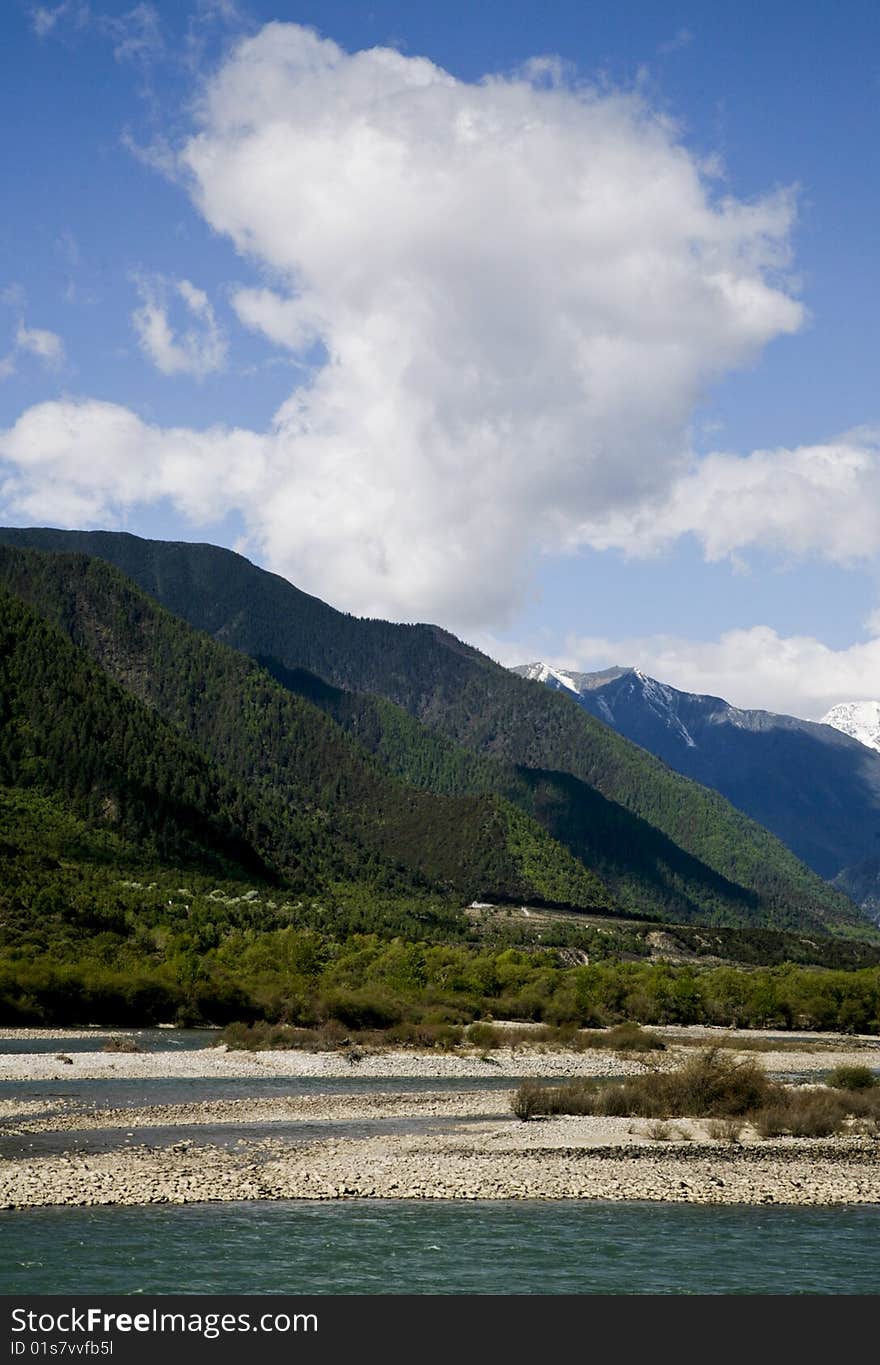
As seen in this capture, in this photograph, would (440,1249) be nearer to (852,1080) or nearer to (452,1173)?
(452,1173)

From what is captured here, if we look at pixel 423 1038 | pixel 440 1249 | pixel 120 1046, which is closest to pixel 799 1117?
pixel 440 1249

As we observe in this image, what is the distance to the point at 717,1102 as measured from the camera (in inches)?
2207

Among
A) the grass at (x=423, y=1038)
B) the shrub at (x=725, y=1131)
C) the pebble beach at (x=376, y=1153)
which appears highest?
the shrub at (x=725, y=1131)

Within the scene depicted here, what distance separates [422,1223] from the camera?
3472 cm

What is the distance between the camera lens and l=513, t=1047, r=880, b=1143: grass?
2110 inches

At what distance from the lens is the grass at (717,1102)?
53.6 meters

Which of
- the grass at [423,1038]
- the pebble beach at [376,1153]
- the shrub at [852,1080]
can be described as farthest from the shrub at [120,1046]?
the shrub at [852,1080]

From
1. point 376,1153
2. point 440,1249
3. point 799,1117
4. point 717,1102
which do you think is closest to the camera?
point 440,1249

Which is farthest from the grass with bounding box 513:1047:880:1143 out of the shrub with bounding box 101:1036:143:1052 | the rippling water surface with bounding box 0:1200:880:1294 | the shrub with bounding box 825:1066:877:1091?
the shrub with bounding box 101:1036:143:1052

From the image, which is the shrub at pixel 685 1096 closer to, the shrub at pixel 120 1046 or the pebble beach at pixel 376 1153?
the pebble beach at pixel 376 1153

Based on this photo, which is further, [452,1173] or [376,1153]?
[376,1153]

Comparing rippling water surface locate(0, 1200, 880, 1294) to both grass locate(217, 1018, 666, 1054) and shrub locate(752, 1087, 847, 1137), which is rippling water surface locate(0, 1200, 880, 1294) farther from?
grass locate(217, 1018, 666, 1054)

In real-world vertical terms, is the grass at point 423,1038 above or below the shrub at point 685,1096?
below
